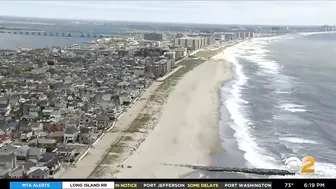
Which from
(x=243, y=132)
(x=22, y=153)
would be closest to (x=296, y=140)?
(x=243, y=132)

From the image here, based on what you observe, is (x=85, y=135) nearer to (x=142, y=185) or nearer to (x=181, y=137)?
(x=181, y=137)

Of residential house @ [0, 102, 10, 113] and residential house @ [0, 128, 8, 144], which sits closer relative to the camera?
residential house @ [0, 128, 8, 144]

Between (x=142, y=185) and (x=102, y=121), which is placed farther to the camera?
(x=102, y=121)

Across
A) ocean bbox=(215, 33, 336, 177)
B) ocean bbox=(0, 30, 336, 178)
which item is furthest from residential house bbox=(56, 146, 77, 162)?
ocean bbox=(215, 33, 336, 177)

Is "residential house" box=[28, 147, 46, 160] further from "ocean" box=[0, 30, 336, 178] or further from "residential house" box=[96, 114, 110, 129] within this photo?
"ocean" box=[0, 30, 336, 178]

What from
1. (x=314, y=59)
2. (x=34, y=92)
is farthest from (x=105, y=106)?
(x=314, y=59)
